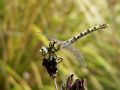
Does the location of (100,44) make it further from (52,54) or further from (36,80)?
(52,54)

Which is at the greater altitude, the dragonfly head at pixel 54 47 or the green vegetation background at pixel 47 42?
the green vegetation background at pixel 47 42

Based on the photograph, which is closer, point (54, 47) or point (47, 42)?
point (54, 47)

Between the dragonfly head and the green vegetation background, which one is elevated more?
the green vegetation background

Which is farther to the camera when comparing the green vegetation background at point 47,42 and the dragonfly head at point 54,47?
the green vegetation background at point 47,42

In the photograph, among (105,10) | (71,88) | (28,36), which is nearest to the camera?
(71,88)

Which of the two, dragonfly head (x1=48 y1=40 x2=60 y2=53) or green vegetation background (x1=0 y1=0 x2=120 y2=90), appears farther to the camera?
green vegetation background (x1=0 y1=0 x2=120 y2=90)

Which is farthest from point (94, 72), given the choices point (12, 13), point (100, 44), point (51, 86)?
point (12, 13)

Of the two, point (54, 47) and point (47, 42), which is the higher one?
point (47, 42)

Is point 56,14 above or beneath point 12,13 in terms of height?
above
